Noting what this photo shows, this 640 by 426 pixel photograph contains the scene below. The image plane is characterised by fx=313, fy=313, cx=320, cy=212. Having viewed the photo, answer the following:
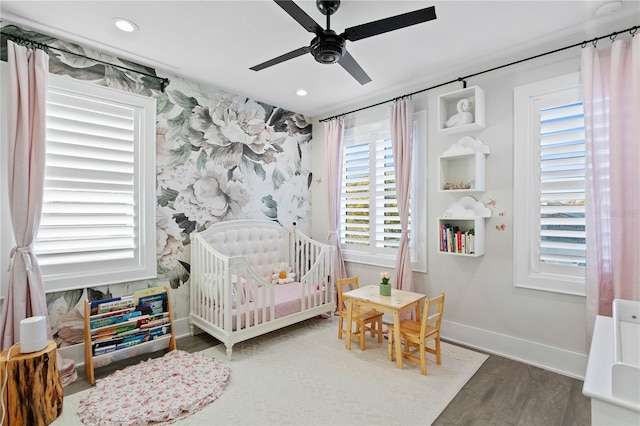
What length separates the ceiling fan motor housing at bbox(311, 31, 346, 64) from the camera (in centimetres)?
183

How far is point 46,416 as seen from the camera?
1834 mm

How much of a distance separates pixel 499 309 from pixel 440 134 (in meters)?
1.72

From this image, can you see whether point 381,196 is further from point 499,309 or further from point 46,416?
point 46,416

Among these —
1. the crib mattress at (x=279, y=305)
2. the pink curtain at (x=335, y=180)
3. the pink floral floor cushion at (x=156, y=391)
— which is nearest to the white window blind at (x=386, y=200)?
the pink curtain at (x=335, y=180)

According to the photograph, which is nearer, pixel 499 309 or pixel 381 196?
pixel 499 309

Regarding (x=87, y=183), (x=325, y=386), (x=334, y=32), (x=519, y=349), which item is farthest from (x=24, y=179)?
(x=519, y=349)

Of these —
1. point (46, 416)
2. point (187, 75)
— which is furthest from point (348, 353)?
point (187, 75)

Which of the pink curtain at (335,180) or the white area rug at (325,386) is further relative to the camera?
the pink curtain at (335,180)

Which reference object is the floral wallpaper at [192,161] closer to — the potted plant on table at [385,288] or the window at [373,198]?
the window at [373,198]

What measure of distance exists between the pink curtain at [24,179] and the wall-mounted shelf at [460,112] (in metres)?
3.25

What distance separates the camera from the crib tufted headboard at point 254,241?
3.36 metres

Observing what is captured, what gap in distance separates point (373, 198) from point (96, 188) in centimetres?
272

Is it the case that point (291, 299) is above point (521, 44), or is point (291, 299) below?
below

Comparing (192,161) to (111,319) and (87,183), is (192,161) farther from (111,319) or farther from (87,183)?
(111,319)
